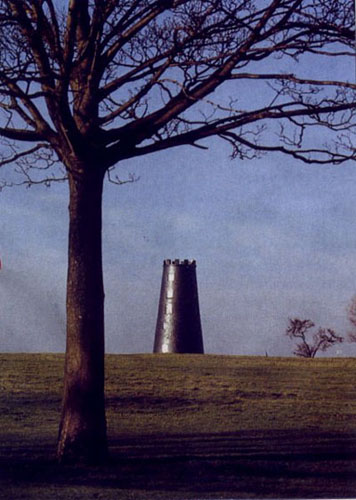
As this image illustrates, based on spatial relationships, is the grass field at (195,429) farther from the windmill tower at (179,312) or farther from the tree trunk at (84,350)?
the windmill tower at (179,312)

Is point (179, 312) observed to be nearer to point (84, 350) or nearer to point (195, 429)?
point (195, 429)

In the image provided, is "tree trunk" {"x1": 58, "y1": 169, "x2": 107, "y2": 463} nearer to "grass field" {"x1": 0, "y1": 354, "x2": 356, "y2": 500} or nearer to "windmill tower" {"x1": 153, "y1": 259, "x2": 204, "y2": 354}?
"grass field" {"x1": 0, "y1": 354, "x2": 356, "y2": 500}

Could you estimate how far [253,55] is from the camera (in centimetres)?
764

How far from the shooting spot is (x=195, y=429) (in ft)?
32.1

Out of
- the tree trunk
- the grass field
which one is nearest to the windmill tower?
the grass field

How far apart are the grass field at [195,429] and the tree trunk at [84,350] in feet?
0.90

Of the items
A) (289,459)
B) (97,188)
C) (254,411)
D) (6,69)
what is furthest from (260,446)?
(6,69)

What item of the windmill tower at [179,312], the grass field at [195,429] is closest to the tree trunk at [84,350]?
the grass field at [195,429]

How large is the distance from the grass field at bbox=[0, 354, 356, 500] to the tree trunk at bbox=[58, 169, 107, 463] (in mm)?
274

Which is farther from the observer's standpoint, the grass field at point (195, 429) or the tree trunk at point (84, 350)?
the tree trunk at point (84, 350)

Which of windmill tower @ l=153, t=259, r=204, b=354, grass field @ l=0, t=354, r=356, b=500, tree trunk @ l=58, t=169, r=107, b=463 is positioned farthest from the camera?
windmill tower @ l=153, t=259, r=204, b=354

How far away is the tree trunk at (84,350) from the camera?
23.4ft

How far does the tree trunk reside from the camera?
7.14 m

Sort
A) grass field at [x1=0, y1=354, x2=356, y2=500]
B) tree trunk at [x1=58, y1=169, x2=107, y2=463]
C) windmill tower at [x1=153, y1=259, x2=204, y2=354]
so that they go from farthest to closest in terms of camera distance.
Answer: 1. windmill tower at [x1=153, y1=259, x2=204, y2=354]
2. tree trunk at [x1=58, y1=169, x2=107, y2=463]
3. grass field at [x1=0, y1=354, x2=356, y2=500]
